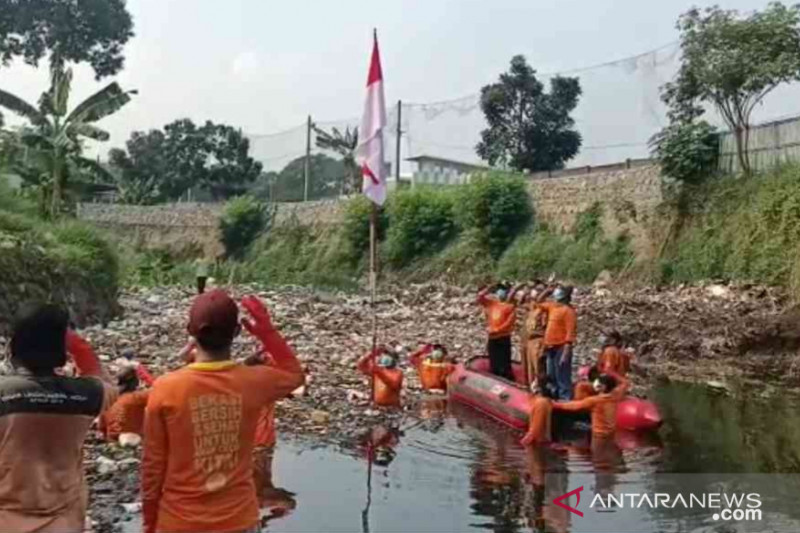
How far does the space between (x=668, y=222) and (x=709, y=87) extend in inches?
155

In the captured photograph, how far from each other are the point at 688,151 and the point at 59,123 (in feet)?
55.4

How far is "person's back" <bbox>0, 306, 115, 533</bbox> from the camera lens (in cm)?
328

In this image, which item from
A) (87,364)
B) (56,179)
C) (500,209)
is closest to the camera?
(87,364)

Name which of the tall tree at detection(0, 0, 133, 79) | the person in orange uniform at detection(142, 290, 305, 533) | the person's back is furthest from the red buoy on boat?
the tall tree at detection(0, 0, 133, 79)

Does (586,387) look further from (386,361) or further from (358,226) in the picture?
(358,226)

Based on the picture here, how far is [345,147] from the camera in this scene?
42688mm

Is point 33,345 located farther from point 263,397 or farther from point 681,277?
point 681,277

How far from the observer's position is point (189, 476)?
338 cm

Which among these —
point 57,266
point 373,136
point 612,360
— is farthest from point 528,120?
point 373,136

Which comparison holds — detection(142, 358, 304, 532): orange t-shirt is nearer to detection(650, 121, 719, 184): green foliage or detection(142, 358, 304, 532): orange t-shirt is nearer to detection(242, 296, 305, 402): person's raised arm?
detection(242, 296, 305, 402): person's raised arm

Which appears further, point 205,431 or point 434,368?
point 434,368

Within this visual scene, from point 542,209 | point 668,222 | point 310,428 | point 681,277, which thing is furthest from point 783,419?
point 542,209

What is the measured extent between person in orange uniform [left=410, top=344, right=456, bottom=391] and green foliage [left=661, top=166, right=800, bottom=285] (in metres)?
9.37

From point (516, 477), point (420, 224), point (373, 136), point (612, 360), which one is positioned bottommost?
point (516, 477)
